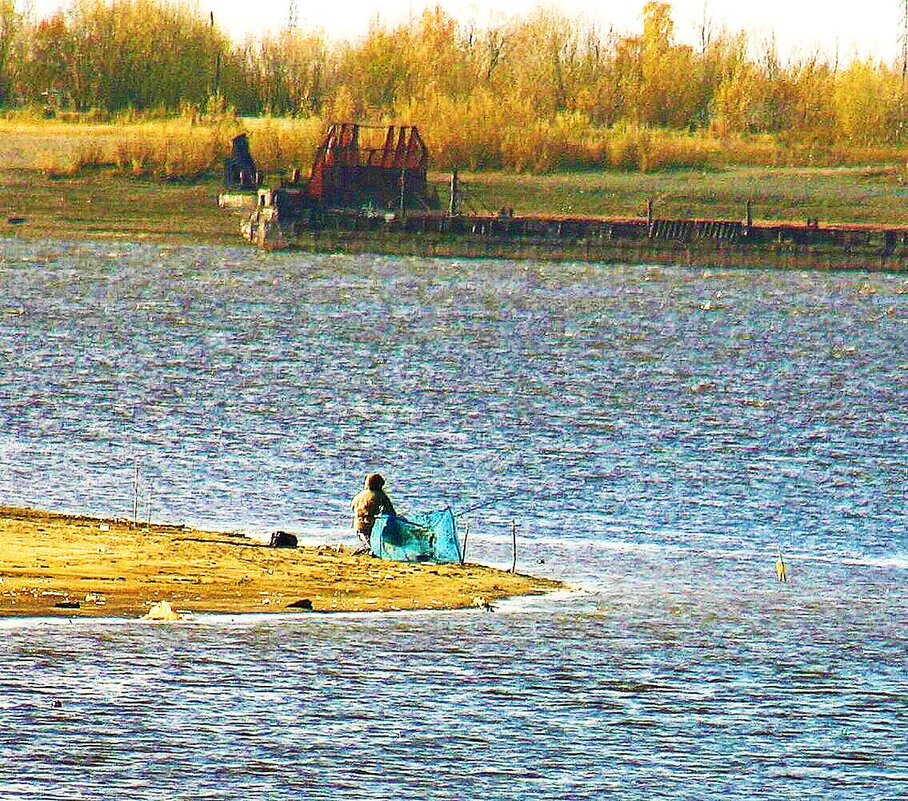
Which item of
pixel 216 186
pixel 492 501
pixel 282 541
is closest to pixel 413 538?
pixel 282 541

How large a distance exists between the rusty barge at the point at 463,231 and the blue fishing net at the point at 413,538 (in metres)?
100

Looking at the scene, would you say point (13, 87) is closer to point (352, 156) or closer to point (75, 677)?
point (352, 156)

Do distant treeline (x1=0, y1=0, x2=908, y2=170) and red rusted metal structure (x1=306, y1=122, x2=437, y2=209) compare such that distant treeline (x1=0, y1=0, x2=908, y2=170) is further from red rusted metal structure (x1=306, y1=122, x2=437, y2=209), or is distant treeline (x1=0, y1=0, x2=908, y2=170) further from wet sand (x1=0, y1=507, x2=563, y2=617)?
wet sand (x1=0, y1=507, x2=563, y2=617)

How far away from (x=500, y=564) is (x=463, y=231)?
335ft

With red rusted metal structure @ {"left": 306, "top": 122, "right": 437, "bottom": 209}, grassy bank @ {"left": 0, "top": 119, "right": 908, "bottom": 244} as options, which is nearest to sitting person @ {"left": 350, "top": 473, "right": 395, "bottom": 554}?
red rusted metal structure @ {"left": 306, "top": 122, "right": 437, "bottom": 209}

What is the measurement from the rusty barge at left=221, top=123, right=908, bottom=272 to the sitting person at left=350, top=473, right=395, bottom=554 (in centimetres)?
10019

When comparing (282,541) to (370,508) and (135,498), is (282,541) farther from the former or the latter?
(135,498)

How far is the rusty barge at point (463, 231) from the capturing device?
126m

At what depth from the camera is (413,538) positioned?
2555 centimetres

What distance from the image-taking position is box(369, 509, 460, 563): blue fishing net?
25.4m

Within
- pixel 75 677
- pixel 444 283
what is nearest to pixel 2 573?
pixel 75 677

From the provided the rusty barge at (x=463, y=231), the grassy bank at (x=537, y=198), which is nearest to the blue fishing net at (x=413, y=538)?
the rusty barge at (x=463, y=231)

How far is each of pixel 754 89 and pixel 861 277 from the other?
4090cm

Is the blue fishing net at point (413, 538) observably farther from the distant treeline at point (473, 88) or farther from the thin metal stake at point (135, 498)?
the distant treeline at point (473, 88)
